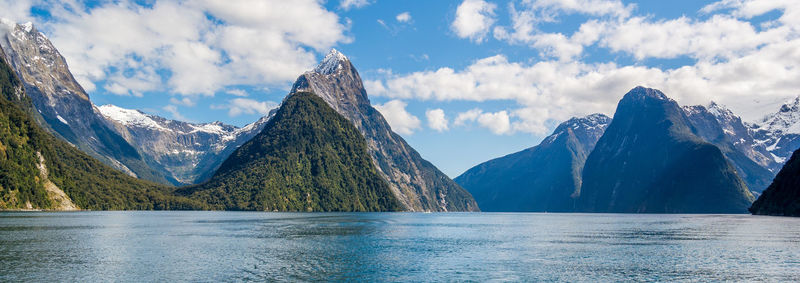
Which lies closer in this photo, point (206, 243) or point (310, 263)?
point (310, 263)

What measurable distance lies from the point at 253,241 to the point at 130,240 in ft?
76.1

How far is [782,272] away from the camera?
7019cm

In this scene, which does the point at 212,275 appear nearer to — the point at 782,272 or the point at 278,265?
the point at 278,265

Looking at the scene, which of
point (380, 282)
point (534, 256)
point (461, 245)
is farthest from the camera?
point (461, 245)

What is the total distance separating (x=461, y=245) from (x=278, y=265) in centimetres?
4683

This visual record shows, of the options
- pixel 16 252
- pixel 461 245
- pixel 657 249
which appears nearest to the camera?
pixel 16 252

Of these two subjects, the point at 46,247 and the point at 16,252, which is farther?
the point at 46,247

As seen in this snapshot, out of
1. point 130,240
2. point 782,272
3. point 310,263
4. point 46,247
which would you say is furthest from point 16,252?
point 782,272

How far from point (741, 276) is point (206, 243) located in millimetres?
88163

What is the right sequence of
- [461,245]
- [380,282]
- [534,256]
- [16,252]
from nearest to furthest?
1. [380,282]
2. [16,252]
3. [534,256]
4. [461,245]

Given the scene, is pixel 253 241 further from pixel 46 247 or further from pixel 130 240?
pixel 46 247

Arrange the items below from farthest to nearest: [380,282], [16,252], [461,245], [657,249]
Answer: [461,245]
[657,249]
[16,252]
[380,282]

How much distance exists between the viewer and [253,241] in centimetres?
11462

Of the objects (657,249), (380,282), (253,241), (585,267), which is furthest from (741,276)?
(253,241)
